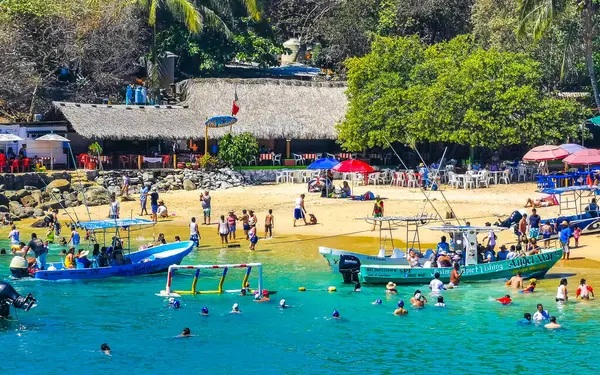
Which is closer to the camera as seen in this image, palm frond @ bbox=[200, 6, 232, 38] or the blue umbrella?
the blue umbrella

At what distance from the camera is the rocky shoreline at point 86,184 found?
4694cm

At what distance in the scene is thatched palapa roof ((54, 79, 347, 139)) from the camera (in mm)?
53094

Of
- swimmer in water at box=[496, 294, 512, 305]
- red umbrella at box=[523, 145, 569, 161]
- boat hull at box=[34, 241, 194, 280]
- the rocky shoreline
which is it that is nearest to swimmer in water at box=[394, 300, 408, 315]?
swimmer in water at box=[496, 294, 512, 305]

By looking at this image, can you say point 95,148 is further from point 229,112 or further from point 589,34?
point 589,34

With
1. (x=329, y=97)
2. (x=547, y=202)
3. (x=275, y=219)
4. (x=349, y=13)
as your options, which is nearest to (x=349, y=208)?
(x=275, y=219)

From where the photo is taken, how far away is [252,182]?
2103 inches

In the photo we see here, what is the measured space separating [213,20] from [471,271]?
34229 millimetres

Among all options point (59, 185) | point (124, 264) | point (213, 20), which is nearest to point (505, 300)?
point (124, 264)

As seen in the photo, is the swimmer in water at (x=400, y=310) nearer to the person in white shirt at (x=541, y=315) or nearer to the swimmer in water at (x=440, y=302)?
the swimmer in water at (x=440, y=302)

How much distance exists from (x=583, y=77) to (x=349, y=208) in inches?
837

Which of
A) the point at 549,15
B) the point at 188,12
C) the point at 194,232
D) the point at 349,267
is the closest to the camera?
the point at 349,267

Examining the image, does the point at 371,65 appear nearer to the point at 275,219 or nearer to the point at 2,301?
the point at 275,219

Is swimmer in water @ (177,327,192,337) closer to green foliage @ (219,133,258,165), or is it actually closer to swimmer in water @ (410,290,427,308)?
swimmer in water @ (410,290,427,308)

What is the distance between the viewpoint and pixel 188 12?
2269 inches
